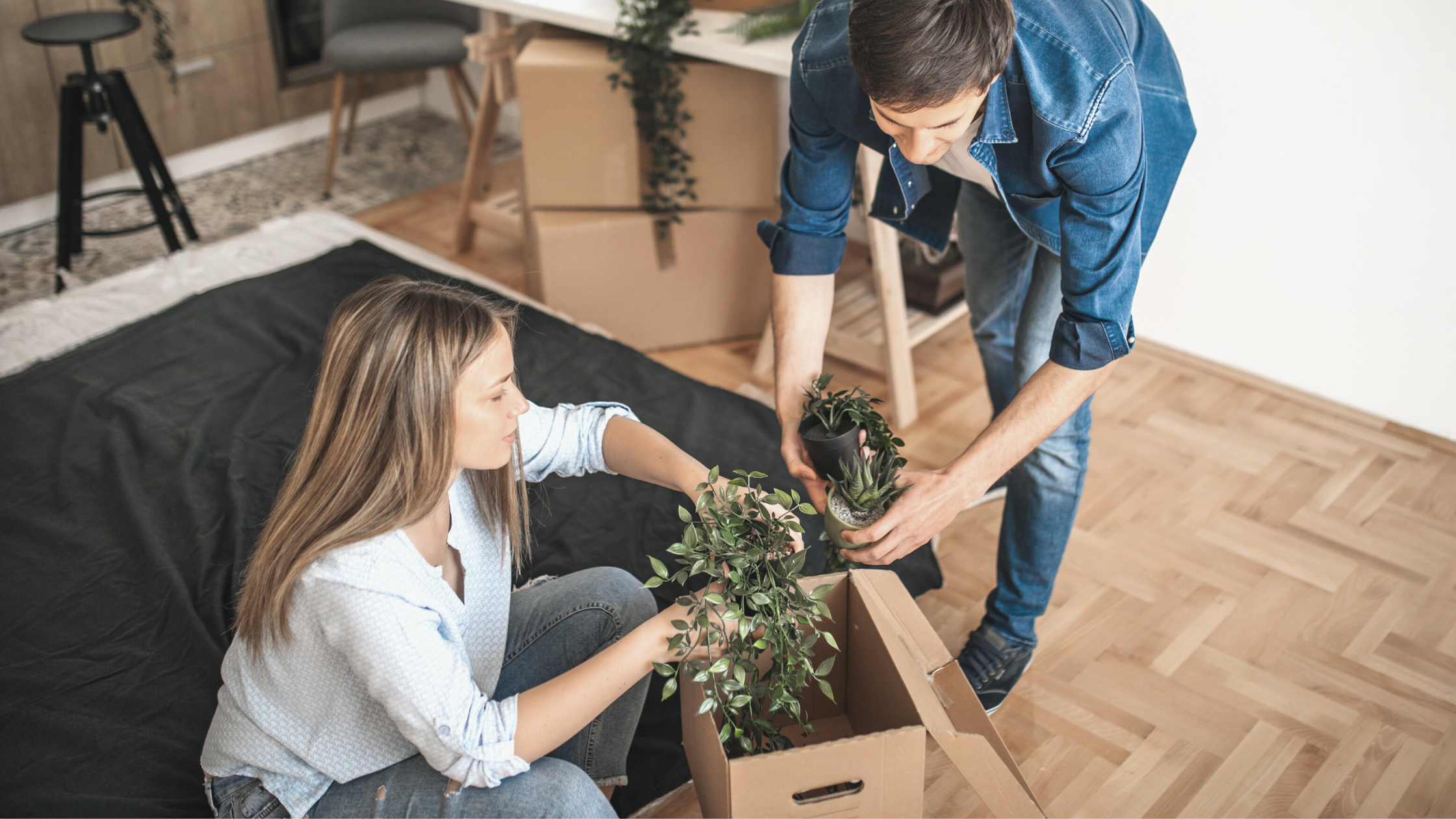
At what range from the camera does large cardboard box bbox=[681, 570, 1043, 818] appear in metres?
1.14

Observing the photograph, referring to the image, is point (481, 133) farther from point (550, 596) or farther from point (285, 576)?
point (285, 576)

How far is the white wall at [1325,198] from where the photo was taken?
2230 millimetres

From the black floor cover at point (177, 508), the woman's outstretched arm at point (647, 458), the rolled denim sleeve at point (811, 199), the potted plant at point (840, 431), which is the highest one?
the rolled denim sleeve at point (811, 199)

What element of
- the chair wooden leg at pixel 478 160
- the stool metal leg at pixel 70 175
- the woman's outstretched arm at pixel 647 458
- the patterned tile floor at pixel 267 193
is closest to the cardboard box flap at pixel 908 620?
the woman's outstretched arm at pixel 647 458

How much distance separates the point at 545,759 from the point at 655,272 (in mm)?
1743

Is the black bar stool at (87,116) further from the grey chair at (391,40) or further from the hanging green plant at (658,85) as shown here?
the hanging green plant at (658,85)

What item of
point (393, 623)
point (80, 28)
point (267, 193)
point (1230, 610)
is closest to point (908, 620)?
point (393, 623)

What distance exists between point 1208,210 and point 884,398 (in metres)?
0.91

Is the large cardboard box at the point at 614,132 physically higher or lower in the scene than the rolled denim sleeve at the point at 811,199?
lower

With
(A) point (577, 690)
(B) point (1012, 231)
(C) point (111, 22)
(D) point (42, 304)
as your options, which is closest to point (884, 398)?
(B) point (1012, 231)

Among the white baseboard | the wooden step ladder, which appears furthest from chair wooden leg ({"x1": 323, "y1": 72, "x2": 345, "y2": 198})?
the wooden step ladder

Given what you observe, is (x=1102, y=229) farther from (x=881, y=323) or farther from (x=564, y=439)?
(x=881, y=323)

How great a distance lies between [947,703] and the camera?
1.30 meters

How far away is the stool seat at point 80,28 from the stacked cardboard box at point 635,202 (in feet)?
3.94
